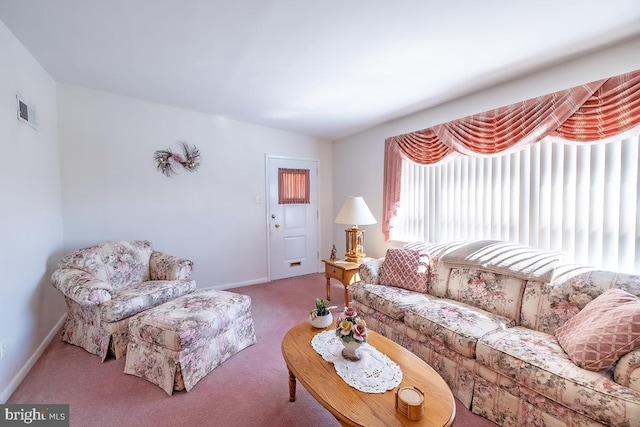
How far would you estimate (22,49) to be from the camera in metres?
2.16

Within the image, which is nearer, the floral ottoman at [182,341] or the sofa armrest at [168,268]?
the floral ottoman at [182,341]

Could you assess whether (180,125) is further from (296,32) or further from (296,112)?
(296,32)

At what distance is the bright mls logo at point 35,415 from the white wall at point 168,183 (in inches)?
67.2

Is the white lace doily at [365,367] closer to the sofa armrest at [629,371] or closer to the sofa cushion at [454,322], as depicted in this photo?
the sofa cushion at [454,322]

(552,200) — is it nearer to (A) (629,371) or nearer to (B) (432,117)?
(A) (629,371)

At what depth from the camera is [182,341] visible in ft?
5.82

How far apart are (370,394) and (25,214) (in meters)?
2.75

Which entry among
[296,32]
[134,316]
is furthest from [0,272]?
[296,32]

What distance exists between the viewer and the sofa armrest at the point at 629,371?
1.19 m

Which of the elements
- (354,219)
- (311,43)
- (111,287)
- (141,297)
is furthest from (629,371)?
(111,287)

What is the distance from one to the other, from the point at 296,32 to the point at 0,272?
97.0 inches

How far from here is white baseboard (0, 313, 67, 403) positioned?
1715 millimetres

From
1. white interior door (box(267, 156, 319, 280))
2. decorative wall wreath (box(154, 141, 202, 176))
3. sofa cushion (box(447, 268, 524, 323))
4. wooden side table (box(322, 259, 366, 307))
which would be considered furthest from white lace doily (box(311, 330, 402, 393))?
decorative wall wreath (box(154, 141, 202, 176))

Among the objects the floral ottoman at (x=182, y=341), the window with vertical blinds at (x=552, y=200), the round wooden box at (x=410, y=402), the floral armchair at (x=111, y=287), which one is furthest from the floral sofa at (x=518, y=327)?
the floral armchair at (x=111, y=287)
